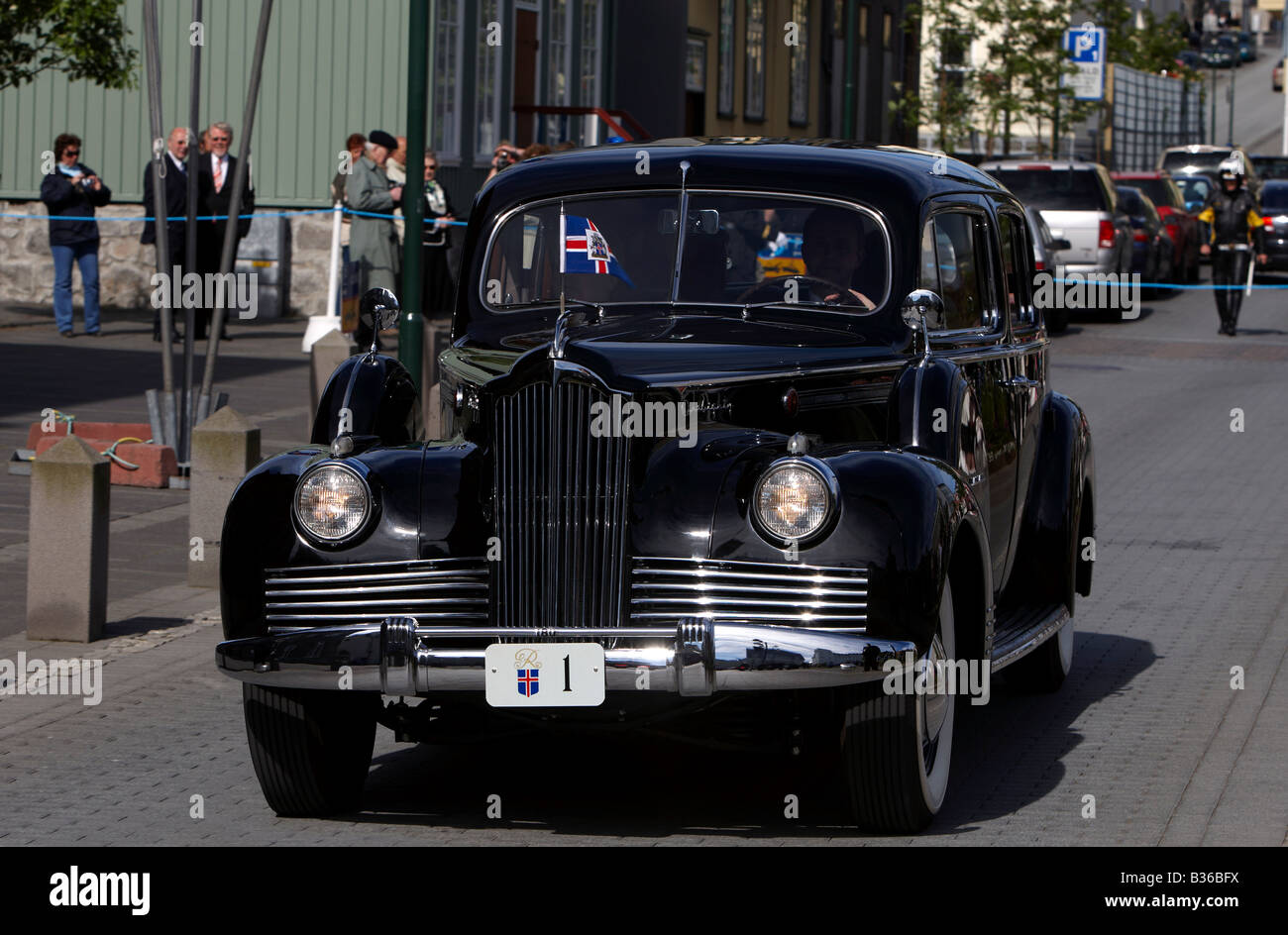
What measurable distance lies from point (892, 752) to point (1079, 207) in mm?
25326

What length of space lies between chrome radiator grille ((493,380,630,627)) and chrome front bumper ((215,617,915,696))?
147 millimetres

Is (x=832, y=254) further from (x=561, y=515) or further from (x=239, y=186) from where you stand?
(x=239, y=186)

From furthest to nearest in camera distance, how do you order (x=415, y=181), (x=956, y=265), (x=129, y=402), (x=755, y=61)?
(x=755, y=61), (x=129, y=402), (x=415, y=181), (x=956, y=265)

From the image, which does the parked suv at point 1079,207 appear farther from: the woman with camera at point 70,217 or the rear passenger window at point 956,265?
the rear passenger window at point 956,265

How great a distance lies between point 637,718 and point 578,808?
2.31 feet

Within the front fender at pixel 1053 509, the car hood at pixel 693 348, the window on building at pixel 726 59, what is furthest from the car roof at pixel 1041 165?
the car hood at pixel 693 348

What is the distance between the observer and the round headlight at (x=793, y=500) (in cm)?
583

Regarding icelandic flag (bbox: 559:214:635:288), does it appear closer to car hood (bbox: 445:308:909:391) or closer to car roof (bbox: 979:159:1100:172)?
car hood (bbox: 445:308:909:391)

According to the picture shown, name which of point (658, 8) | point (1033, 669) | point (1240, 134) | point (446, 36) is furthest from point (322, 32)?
point (1240, 134)

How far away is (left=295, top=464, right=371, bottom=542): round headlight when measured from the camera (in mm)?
6070

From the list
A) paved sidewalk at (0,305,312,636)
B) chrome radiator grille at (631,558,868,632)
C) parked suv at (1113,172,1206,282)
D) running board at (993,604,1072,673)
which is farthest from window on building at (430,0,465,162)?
chrome radiator grille at (631,558,868,632)

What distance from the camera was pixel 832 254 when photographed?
7324mm

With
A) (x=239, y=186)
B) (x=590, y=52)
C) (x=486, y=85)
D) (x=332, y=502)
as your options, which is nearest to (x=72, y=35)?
(x=486, y=85)
